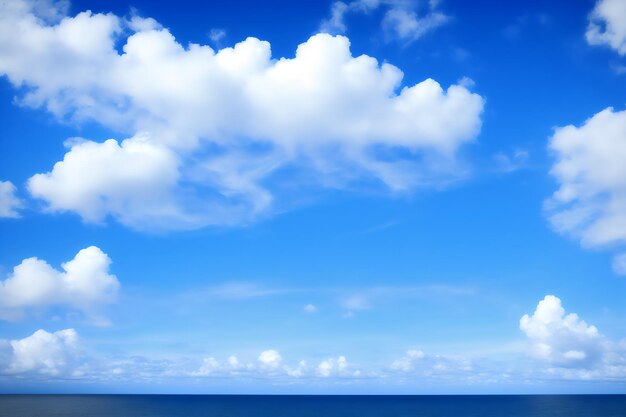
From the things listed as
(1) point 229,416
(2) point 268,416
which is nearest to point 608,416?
(2) point 268,416

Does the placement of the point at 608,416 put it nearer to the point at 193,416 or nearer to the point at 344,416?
the point at 344,416

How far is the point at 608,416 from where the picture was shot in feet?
454

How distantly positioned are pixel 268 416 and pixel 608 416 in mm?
107364

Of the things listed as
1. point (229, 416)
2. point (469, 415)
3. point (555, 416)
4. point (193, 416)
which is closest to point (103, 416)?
point (193, 416)

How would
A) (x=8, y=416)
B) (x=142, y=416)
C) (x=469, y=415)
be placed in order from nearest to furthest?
(x=8, y=416), (x=142, y=416), (x=469, y=415)

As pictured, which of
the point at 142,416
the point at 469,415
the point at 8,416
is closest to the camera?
the point at 8,416

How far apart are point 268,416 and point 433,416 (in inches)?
2167

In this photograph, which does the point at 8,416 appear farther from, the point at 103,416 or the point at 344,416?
the point at 344,416

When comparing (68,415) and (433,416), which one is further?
(433,416)

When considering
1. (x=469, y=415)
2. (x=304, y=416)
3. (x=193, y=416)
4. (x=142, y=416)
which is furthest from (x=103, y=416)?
(x=469, y=415)

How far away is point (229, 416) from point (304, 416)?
2489 centimetres

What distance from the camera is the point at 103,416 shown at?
441 ft

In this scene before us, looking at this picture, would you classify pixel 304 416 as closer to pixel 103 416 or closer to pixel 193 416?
pixel 193 416

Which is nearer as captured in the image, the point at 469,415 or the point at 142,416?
the point at 142,416
